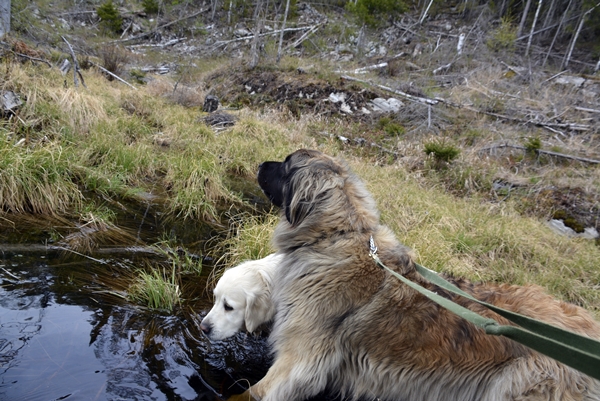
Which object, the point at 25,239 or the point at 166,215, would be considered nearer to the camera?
the point at 25,239

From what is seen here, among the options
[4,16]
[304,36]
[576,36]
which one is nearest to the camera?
[4,16]

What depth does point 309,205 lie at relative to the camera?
2.85m

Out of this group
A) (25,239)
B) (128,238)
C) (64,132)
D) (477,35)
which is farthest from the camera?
(477,35)

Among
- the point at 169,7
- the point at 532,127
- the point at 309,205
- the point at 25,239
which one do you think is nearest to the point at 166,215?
the point at 25,239

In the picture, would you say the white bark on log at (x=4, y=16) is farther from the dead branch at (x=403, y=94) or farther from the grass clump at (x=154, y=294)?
the dead branch at (x=403, y=94)

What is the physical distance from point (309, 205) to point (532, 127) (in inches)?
610

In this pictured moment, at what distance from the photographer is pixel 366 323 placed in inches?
95.8

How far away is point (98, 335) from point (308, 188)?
206cm

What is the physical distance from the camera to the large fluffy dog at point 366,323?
84.4 inches

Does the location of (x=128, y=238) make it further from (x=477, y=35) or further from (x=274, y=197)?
(x=477, y=35)

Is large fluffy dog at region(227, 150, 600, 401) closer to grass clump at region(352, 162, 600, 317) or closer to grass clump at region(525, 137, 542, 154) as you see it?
grass clump at region(352, 162, 600, 317)

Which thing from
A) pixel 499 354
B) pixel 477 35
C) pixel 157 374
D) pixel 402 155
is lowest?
pixel 402 155

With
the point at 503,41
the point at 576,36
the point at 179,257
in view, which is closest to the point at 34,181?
the point at 179,257

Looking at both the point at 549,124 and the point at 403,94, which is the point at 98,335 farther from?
the point at 549,124
